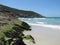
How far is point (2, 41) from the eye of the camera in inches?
128

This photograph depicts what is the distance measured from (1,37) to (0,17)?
2.03m

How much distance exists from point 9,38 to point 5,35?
0.38ft

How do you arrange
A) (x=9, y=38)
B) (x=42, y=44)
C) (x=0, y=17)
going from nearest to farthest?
(x=9, y=38) < (x=0, y=17) < (x=42, y=44)

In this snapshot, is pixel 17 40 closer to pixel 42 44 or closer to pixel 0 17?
pixel 0 17

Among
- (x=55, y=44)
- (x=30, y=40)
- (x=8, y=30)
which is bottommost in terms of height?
(x=55, y=44)

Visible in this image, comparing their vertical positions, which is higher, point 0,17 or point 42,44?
point 0,17

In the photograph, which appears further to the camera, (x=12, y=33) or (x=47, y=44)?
(x=47, y=44)

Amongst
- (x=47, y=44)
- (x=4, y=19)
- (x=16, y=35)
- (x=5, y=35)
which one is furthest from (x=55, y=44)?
(x=5, y=35)

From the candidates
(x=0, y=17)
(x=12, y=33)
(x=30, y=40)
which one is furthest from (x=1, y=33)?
(x=0, y=17)

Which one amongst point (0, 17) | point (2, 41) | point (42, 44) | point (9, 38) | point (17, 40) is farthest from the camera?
point (42, 44)

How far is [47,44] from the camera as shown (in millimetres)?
5855

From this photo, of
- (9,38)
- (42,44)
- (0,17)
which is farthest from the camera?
(42,44)

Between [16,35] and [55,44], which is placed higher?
[16,35]

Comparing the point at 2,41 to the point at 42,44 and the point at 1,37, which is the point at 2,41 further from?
the point at 42,44
